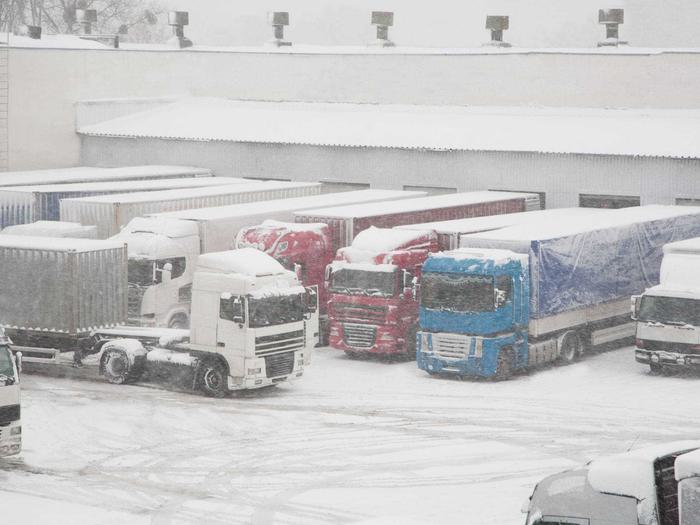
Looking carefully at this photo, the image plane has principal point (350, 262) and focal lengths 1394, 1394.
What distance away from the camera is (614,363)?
3020 cm

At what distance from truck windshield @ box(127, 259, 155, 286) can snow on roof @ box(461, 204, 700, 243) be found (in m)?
6.88

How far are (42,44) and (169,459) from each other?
29.5m

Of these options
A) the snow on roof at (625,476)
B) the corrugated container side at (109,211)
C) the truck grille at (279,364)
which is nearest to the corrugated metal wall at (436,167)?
the corrugated container side at (109,211)

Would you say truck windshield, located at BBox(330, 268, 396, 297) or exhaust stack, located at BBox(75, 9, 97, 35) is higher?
exhaust stack, located at BBox(75, 9, 97, 35)

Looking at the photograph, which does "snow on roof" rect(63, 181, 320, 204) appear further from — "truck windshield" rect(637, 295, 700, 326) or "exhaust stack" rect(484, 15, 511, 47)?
"truck windshield" rect(637, 295, 700, 326)

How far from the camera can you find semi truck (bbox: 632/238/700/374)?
2808cm

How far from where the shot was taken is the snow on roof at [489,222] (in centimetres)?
3120

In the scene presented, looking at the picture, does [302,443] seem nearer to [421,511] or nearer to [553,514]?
[421,511]

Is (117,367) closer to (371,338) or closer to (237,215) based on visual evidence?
(371,338)

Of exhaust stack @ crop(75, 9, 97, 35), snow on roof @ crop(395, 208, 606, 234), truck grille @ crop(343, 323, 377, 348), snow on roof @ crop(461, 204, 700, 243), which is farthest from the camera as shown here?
exhaust stack @ crop(75, 9, 97, 35)

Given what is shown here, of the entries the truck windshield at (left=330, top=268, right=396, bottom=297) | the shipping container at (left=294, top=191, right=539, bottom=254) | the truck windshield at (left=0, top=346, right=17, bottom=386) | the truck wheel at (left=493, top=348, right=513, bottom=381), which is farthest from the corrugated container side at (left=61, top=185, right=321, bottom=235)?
the truck windshield at (left=0, top=346, right=17, bottom=386)

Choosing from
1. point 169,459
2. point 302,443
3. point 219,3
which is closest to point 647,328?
point 302,443

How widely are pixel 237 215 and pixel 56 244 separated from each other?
5.89 metres

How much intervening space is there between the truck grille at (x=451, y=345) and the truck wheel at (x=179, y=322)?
245 inches
